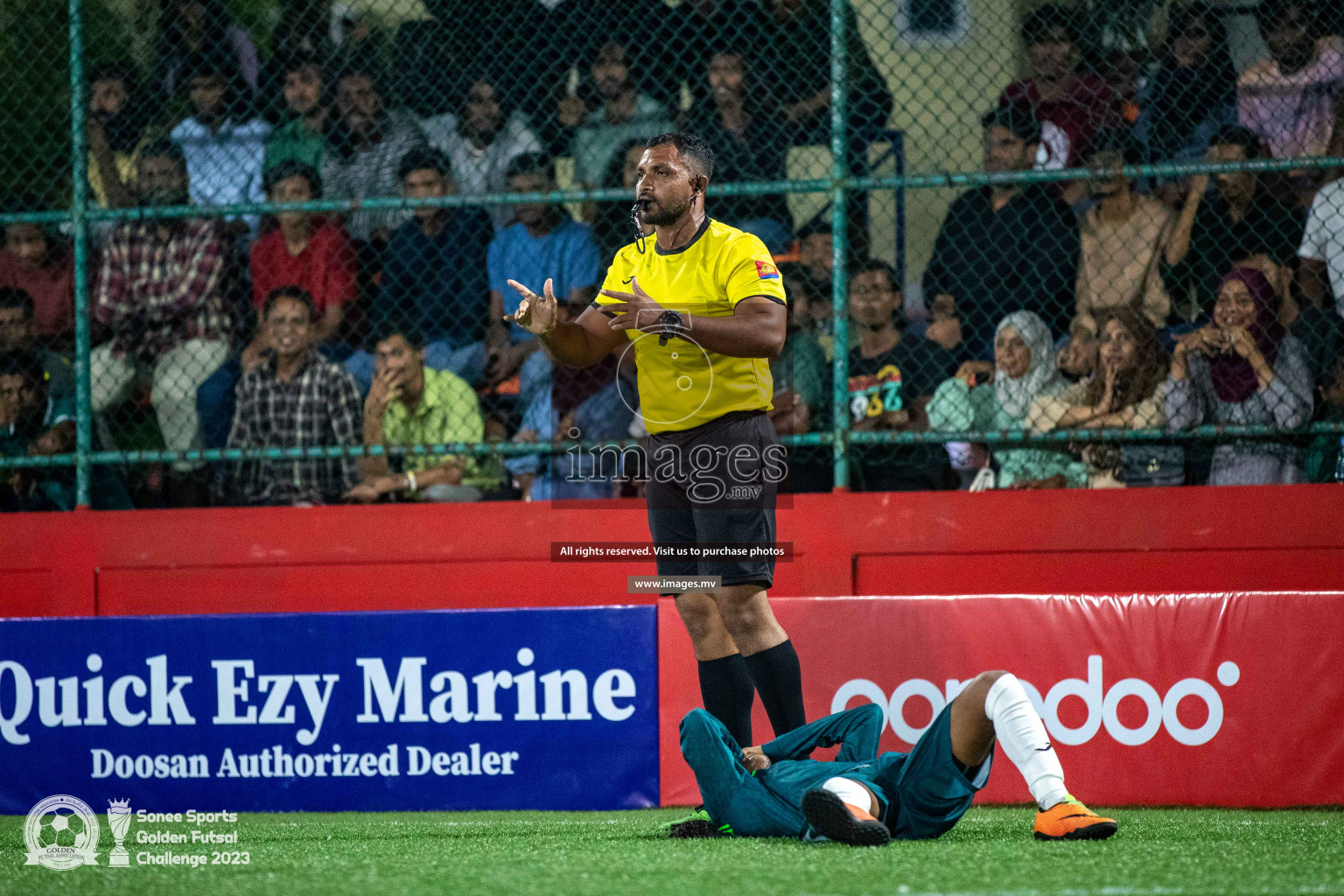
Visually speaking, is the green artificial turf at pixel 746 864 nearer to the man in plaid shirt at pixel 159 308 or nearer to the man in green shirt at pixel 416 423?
the man in green shirt at pixel 416 423

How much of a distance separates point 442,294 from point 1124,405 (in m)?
2.98

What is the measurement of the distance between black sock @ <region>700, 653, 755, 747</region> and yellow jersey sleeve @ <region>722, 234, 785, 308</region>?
107cm

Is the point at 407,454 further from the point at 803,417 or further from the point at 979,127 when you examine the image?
the point at 979,127

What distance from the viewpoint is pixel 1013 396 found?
5.68 metres

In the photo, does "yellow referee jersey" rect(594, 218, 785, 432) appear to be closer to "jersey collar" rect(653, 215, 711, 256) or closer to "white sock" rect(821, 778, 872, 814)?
"jersey collar" rect(653, 215, 711, 256)

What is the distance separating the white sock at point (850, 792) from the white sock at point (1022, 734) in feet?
1.18

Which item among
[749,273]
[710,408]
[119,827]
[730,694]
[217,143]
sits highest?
[217,143]

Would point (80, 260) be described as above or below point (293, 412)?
above

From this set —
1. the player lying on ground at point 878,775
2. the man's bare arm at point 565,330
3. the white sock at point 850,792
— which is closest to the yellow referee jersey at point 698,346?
the man's bare arm at point 565,330

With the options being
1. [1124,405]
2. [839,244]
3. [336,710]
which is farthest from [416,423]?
[1124,405]

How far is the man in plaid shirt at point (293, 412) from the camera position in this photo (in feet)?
19.9

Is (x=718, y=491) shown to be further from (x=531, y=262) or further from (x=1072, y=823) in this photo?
(x=531, y=262)

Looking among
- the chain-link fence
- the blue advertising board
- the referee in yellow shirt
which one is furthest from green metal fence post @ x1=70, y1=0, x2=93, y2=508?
the referee in yellow shirt

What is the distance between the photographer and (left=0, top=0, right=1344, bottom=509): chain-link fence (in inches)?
219
